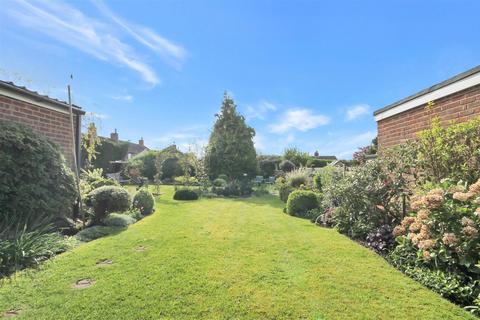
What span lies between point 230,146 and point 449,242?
1676cm

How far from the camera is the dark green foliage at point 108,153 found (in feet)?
77.6

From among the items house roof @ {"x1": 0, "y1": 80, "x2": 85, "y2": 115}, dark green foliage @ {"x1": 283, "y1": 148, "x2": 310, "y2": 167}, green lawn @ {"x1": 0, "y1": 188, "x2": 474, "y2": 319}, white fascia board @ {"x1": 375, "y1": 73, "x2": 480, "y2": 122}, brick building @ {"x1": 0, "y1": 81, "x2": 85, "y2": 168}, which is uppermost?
house roof @ {"x1": 0, "y1": 80, "x2": 85, "y2": 115}

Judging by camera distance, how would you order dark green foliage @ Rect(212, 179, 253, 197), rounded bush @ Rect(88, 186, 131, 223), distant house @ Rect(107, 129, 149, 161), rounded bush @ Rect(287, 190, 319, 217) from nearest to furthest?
rounded bush @ Rect(88, 186, 131, 223)
rounded bush @ Rect(287, 190, 319, 217)
dark green foliage @ Rect(212, 179, 253, 197)
distant house @ Rect(107, 129, 149, 161)

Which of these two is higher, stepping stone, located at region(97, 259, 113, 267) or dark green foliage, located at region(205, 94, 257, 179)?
dark green foliage, located at region(205, 94, 257, 179)

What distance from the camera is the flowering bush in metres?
3.20

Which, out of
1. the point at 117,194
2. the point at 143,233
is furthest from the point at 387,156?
the point at 117,194

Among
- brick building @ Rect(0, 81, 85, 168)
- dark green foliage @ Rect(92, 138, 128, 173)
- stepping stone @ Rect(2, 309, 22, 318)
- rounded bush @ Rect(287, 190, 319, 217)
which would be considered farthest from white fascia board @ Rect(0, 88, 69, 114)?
dark green foliage @ Rect(92, 138, 128, 173)

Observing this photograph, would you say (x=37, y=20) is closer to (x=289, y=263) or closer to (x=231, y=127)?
(x=289, y=263)

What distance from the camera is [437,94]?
5.14m

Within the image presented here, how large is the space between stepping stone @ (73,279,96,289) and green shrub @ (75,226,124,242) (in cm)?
228

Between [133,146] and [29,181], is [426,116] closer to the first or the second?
[29,181]

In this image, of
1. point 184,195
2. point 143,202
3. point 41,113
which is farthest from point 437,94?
point 184,195

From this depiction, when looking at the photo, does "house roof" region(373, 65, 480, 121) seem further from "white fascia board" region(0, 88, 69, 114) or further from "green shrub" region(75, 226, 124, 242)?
"white fascia board" region(0, 88, 69, 114)

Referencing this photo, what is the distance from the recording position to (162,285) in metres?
3.49
